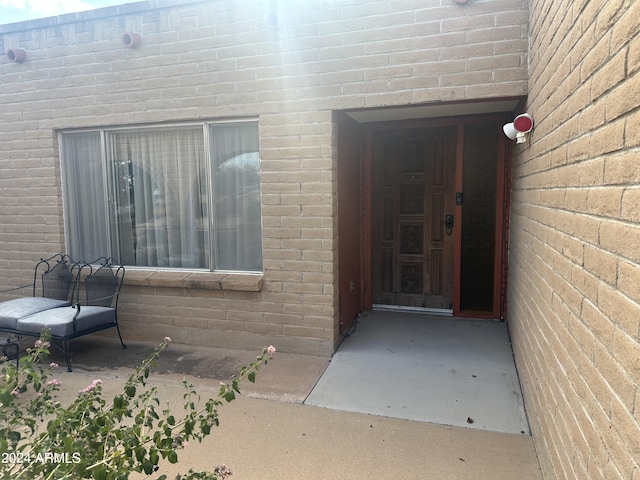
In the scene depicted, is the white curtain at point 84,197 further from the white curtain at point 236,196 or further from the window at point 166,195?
the white curtain at point 236,196

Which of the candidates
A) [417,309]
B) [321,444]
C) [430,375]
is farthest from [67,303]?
[417,309]

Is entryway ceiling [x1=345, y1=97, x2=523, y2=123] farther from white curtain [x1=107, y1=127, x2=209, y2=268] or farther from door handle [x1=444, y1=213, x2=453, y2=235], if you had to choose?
white curtain [x1=107, y1=127, x2=209, y2=268]

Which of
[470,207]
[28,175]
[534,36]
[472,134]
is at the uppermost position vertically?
[534,36]

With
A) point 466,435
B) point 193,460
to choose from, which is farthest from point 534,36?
point 193,460

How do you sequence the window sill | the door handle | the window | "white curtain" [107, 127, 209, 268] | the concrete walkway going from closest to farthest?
the concrete walkway → the window sill → the window → "white curtain" [107, 127, 209, 268] → the door handle

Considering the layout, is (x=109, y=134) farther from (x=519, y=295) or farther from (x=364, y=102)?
(x=519, y=295)

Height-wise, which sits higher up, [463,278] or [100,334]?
[463,278]

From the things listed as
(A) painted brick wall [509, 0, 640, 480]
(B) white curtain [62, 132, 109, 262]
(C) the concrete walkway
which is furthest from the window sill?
(A) painted brick wall [509, 0, 640, 480]

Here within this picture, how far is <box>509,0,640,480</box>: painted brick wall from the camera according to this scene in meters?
1.21

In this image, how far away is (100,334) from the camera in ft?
15.6

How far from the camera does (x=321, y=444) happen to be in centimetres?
265

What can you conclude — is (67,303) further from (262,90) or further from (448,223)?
(448,223)

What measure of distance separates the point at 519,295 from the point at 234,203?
283cm

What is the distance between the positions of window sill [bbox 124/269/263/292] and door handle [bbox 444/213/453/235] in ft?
7.72
